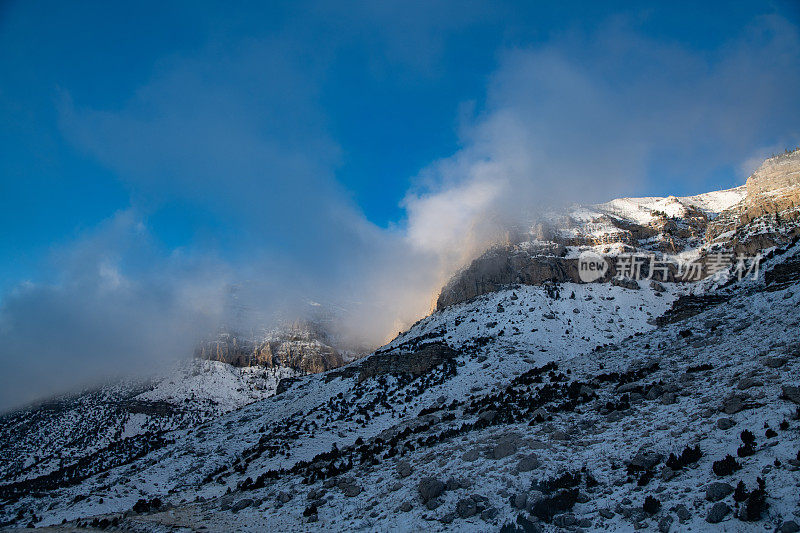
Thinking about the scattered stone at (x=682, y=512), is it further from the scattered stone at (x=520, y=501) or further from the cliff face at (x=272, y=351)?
the cliff face at (x=272, y=351)

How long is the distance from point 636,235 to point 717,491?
319 ft

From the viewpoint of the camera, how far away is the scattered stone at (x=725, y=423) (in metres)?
15.8

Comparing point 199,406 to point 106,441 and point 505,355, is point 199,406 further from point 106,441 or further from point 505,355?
point 505,355

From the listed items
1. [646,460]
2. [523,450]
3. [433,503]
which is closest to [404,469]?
[433,503]

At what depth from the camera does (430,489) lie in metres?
18.0

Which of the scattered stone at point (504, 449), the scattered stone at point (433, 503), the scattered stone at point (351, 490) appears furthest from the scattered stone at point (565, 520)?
the scattered stone at point (351, 490)

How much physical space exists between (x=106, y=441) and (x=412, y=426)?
102 meters

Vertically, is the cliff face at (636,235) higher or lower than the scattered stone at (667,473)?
higher

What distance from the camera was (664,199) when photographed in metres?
123

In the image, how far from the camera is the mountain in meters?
14.0

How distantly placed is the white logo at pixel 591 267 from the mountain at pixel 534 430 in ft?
4.74

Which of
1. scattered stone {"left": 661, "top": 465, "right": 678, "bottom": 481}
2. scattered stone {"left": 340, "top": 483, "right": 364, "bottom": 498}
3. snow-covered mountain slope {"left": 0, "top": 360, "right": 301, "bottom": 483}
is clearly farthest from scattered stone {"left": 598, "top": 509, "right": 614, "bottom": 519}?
snow-covered mountain slope {"left": 0, "top": 360, "right": 301, "bottom": 483}

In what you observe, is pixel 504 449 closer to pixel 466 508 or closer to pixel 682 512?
pixel 466 508

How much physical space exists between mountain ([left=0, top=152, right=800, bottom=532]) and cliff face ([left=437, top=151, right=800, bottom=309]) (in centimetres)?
96
